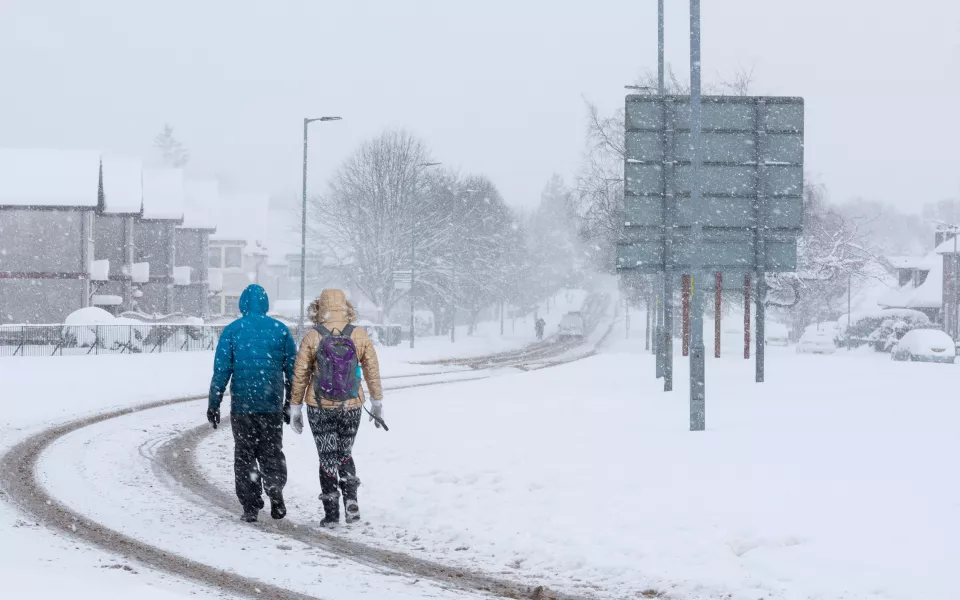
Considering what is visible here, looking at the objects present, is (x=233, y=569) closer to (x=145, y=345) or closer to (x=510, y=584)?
(x=510, y=584)

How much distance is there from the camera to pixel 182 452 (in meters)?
13.3

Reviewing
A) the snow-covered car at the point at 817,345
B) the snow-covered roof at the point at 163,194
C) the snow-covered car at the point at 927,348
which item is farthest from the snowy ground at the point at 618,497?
the snow-covered roof at the point at 163,194

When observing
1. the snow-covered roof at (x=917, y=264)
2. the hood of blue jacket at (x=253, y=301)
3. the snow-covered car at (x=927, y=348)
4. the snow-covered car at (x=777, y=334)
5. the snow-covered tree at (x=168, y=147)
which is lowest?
the snow-covered car at (x=777, y=334)

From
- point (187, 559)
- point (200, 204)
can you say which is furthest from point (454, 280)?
point (187, 559)

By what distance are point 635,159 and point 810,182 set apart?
2742 cm

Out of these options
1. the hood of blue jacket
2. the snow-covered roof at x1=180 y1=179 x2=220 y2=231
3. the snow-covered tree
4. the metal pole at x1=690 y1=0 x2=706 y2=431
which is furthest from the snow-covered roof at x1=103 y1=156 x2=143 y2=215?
the snow-covered tree

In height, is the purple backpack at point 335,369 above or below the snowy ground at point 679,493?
above

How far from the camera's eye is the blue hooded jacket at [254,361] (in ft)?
29.4

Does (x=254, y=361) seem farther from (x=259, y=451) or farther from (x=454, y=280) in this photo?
(x=454, y=280)

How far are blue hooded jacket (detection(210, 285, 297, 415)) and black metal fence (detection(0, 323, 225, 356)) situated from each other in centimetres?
2747

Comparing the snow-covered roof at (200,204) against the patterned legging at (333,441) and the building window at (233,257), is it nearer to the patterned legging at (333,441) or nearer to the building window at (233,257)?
the building window at (233,257)

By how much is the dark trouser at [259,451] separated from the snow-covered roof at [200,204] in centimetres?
5681

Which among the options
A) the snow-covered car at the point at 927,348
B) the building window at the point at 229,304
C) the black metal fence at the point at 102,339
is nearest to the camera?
the black metal fence at the point at 102,339

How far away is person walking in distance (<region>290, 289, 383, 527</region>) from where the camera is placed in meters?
8.70
